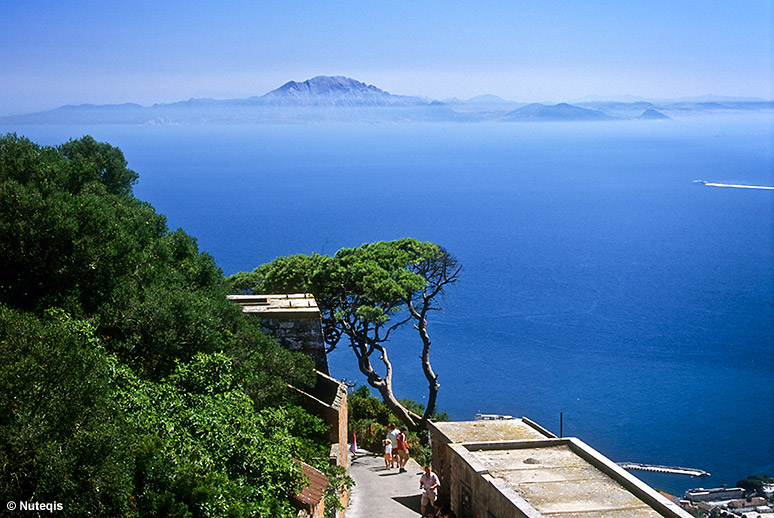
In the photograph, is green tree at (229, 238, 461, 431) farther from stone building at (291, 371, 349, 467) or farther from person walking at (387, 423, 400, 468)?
stone building at (291, 371, 349, 467)

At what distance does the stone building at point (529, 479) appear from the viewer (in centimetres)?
1289

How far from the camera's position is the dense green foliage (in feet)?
30.1

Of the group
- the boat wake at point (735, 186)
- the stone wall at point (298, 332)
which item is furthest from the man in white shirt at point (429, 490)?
the boat wake at point (735, 186)

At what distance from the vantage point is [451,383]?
53.8 meters

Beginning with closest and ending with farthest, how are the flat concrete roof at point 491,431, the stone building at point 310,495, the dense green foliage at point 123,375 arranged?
the dense green foliage at point 123,375 < the stone building at point 310,495 < the flat concrete roof at point 491,431

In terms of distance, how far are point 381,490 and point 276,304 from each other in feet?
21.3

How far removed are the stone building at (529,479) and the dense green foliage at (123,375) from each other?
2.94 meters

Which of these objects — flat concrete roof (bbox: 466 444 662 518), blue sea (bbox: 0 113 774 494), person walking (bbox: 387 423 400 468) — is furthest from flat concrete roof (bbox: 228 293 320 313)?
blue sea (bbox: 0 113 774 494)

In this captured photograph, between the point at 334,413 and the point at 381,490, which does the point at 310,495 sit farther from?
the point at 381,490

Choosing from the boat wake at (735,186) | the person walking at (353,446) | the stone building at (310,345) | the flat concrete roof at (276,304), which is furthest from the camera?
the boat wake at (735,186)

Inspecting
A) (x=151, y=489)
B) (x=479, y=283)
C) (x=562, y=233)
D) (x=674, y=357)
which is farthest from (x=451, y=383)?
(x=562, y=233)

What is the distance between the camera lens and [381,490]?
19484 millimetres

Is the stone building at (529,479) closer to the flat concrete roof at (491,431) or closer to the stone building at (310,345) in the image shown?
the flat concrete roof at (491,431)

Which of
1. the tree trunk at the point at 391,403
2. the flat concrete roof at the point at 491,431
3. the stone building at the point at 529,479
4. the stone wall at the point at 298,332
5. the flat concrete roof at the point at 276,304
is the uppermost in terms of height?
the flat concrete roof at the point at 276,304
